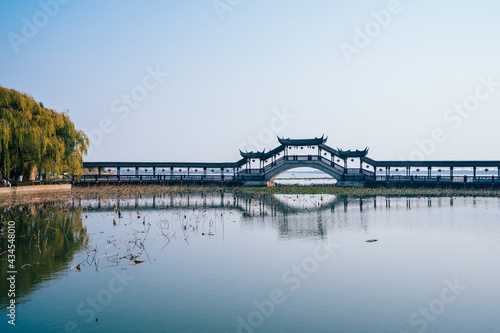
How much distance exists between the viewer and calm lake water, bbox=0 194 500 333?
674 cm

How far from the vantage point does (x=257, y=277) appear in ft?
30.1

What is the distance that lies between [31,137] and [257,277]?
88.5 ft

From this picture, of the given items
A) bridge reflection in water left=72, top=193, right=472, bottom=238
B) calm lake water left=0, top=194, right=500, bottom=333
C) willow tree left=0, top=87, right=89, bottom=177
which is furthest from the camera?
willow tree left=0, top=87, right=89, bottom=177

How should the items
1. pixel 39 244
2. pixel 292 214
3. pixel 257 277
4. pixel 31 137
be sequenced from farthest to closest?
1. pixel 31 137
2. pixel 292 214
3. pixel 39 244
4. pixel 257 277

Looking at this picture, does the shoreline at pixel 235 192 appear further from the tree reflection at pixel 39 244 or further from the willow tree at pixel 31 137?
the tree reflection at pixel 39 244

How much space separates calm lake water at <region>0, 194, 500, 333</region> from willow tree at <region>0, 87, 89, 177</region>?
Answer: 14528mm

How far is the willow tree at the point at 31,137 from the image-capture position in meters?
28.5

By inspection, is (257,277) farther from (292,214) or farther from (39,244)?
(292,214)

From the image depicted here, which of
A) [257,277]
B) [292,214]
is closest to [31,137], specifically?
[292,214]

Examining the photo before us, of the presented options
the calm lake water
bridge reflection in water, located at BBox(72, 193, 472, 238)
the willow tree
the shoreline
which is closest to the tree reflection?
the calm lake water

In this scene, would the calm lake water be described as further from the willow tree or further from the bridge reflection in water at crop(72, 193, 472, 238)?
the willow tree

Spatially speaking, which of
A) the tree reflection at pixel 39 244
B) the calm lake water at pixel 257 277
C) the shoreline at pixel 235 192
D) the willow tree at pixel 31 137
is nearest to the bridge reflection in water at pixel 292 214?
the calm lake water at pixel 257 277

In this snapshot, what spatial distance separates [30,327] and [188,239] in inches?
291

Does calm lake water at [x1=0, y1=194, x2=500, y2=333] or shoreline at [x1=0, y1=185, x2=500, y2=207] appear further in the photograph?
shoreline at [x1=0, y1=185, x2=500, y2=207]
